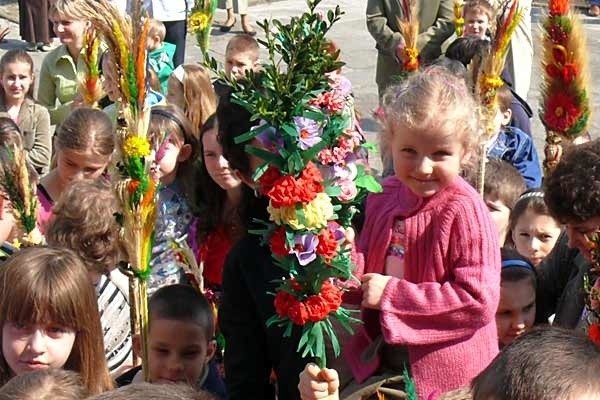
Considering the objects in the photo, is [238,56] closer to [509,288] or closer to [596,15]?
[509,288]

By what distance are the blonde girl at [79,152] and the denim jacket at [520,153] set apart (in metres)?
2.03

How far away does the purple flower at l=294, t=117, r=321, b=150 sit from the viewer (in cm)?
290

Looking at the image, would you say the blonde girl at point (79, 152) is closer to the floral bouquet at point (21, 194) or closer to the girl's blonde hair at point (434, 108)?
the floral bouquet at point (21, 194)

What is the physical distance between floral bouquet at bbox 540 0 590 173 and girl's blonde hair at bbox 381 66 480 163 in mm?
1284

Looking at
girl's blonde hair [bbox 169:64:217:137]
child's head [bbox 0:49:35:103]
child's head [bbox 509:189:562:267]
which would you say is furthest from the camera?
child's head [bbox 0:49:35:103]

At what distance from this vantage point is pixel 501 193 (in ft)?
16.2

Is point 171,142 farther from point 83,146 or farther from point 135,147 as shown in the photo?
point 135,147

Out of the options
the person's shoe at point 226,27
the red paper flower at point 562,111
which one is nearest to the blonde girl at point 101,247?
the red paper flower at point 562,111

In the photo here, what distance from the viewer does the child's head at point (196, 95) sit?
6.15 metres

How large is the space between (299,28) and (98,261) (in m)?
1.72

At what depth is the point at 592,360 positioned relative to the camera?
6.63 feet

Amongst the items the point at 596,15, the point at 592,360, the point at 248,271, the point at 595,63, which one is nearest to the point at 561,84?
the point at 248,271

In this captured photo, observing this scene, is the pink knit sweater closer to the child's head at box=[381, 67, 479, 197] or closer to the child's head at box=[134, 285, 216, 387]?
the child's head at box=[381, 67, 479, 197]

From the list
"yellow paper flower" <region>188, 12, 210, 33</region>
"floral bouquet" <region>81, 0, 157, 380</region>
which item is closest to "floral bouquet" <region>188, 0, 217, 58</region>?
"yellow paper flower" <region>188, 12, 210, 33</region>
